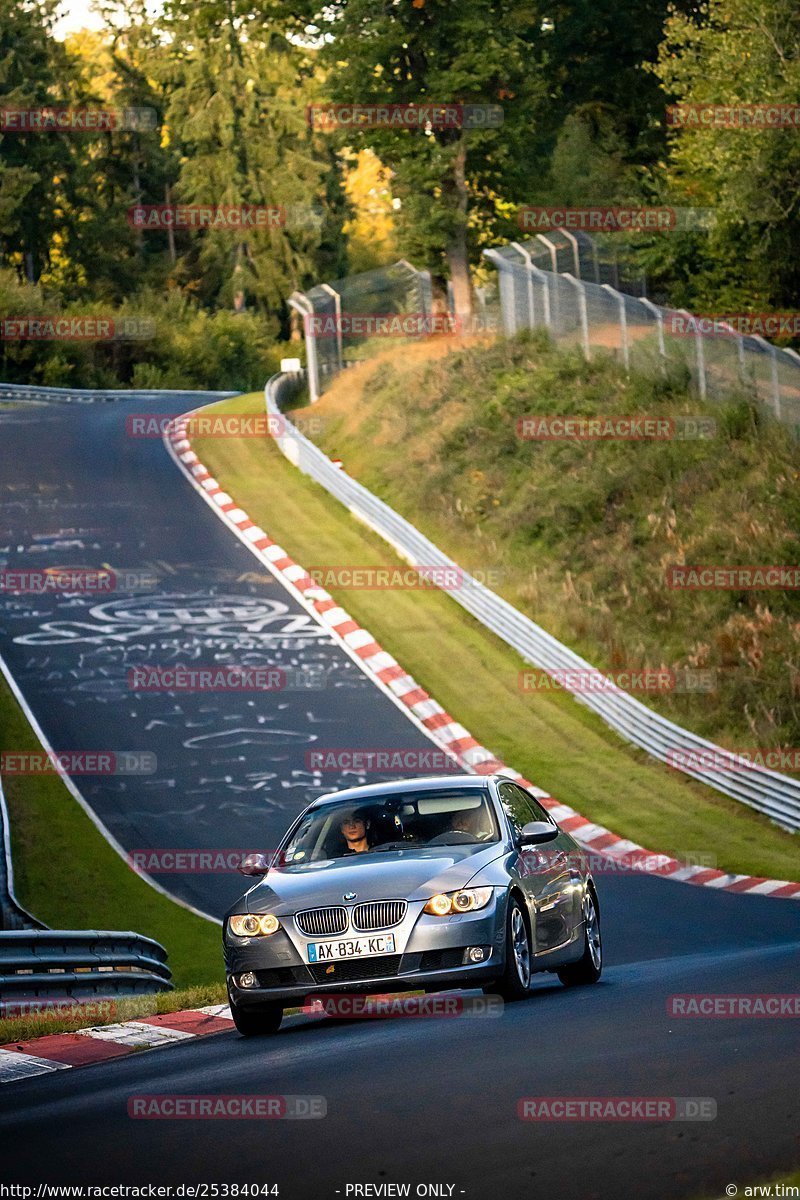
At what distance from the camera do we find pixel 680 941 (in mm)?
16562

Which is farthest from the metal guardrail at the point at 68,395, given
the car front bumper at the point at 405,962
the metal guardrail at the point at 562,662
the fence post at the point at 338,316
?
the car front bumper at the point at 405,962

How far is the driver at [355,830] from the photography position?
35.7ft

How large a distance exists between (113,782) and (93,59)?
110378mm

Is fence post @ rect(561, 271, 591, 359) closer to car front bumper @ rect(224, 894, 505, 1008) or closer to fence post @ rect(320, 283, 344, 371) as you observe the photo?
fence post @ rect(320, 283, 344, 371)

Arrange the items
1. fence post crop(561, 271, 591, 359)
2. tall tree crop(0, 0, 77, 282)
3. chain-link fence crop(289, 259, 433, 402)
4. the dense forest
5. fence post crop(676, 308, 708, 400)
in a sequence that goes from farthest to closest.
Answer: tall tree crop(0, 0, 77, 282)
chain-link fence crop(289, 259, 433, 402)
the dense forest
fence post crop(561, 271, 591, 359)
fence post crop(676, 308, 708, 400)

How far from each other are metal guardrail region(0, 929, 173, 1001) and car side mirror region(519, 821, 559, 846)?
3670 mm

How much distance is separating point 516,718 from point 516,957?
A: 1620 cm

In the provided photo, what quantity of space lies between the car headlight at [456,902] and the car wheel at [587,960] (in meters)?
1.76

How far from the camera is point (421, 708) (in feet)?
86.3

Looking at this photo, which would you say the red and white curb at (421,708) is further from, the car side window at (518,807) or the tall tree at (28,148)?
the tall tree at (28,148)

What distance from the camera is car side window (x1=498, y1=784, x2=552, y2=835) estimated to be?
11219mm

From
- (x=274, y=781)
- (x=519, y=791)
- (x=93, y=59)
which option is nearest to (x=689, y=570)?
(x=274, y=781)

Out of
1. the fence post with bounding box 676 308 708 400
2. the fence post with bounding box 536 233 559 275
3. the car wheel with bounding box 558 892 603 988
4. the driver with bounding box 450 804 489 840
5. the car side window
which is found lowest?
the car wheel with bounding box 558 892 603 988

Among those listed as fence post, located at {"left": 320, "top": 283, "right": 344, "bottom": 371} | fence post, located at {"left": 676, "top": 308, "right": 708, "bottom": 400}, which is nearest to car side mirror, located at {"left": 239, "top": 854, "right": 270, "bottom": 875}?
fence post, located at {"left": 676, "top": 308, "right": 708, "bottom": 400}
